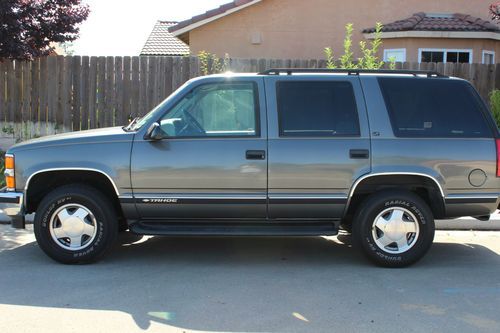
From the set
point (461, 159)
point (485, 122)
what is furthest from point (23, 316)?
point (485, 122)

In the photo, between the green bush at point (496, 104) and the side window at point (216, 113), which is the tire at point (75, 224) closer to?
the side window at point (216, 113)

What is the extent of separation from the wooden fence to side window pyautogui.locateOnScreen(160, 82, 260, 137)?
5953mm

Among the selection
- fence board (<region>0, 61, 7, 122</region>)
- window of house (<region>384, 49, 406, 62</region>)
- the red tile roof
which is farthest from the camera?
the red tile roof

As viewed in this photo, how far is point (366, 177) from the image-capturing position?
5.57 m

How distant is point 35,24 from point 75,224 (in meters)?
7.33

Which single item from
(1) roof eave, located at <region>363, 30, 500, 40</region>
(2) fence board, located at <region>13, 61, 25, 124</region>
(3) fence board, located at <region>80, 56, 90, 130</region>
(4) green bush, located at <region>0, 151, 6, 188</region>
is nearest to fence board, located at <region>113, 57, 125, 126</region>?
(3) fence board, located at <region>80, 56, 90, 130</region>

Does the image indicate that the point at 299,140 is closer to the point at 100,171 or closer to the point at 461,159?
the point at 461,159

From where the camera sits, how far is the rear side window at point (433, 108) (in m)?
5.66

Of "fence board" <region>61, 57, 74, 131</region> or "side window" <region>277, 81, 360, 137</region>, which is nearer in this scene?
"side window" <region>277, 81, 360, 137</region>

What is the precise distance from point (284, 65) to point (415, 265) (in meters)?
6.74

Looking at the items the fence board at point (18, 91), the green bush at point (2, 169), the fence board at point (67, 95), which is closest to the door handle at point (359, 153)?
the green bush at point (2, 169)

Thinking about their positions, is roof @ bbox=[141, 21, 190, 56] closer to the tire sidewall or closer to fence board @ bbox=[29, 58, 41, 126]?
fence board @ bbox=[29, 58, 41, 126]

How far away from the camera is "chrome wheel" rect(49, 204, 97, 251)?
5.63 metres

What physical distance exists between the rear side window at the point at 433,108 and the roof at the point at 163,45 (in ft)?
59.7
